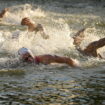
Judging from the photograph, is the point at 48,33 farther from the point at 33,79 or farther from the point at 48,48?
the point at 33,79

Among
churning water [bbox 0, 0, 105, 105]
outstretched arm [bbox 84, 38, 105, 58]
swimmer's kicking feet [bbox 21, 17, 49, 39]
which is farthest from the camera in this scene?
swimmer's kicking feet [bbox 21, 17, 49, 39]

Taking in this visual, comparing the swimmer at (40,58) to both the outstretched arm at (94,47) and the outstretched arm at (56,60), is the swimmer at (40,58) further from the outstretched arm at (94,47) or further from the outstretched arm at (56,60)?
the outstretched arm at (94,47)

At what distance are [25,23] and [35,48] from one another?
1981mm

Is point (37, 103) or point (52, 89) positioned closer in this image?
point (37, 103)

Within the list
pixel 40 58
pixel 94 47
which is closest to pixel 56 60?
pixel 40 58

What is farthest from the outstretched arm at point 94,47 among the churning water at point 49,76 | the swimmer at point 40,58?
the swimmer at point 40,58

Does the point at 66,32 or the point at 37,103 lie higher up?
the point at 66,32

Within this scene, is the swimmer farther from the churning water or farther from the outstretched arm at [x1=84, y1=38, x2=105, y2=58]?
the outstretched arm at [x1=84, y1=38, x2=105, y2=58]

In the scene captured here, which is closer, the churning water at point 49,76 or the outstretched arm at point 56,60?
the churning water at point 49,76

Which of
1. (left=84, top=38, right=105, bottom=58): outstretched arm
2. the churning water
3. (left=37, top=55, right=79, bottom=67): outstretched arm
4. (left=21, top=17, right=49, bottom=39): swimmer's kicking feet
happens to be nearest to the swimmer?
(left=37, top=55, right=79, bottom=67): outstretched arm

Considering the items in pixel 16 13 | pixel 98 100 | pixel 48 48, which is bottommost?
pixel 98 100

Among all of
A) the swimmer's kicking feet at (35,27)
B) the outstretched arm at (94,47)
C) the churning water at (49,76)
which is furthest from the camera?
the swimmer's kicking feet at (35,27)

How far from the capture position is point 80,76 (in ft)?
29.7

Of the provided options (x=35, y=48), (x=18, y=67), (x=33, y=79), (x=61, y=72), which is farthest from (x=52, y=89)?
(x=35, y=48)
